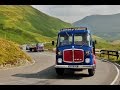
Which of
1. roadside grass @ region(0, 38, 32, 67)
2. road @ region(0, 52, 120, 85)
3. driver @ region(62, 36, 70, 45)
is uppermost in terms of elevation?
driver @ region(62, 36, 70, 45)

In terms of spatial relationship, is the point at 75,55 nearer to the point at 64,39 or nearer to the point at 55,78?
the point at 64,39

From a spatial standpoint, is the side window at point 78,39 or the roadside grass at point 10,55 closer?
the side window at point 78,39

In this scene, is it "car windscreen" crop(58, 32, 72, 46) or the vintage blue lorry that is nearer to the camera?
the vintage blue lorry

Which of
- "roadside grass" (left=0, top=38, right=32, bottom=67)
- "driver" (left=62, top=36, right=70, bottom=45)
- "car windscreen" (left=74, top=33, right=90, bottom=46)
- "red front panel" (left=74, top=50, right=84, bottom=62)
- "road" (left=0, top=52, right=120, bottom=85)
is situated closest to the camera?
"road" (left=0, top=52, right=120, bottom=85)

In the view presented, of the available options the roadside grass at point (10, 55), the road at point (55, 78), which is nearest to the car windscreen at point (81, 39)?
the road at point (55, 78)

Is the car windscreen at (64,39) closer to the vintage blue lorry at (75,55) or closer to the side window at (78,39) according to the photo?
the vintage blue lorry at (75,55)

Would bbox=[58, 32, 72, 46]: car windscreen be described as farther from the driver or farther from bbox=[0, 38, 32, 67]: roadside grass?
bbox=[0, 38, 32, 67]: roadside grass

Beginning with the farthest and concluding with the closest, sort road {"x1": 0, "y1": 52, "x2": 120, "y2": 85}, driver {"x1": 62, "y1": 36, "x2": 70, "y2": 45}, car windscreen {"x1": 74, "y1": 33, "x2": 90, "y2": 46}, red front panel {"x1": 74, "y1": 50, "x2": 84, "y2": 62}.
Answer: driver {"x1": 62, "y1": 36, "x2": 70, "y2": 45} < car windscreen {"x1": 74, "y1": 33, "x2": 90, "y2": 46} < red front panel {"x1": 74, "y1": 50, "x2": 84, "y2": 62} < road {"x1": 0, "y1": 52, "x2": 120, "y2": 85}

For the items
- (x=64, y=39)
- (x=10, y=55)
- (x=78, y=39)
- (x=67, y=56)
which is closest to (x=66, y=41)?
(x=64, y=39)

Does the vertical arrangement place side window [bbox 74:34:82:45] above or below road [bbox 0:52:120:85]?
above

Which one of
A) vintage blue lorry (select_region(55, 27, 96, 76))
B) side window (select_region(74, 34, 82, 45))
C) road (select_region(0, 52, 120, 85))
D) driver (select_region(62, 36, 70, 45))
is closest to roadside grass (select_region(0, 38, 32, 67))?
road (select_region(0, 52, 120, 85))

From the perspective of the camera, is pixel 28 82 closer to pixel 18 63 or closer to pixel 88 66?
pixel 88 66
